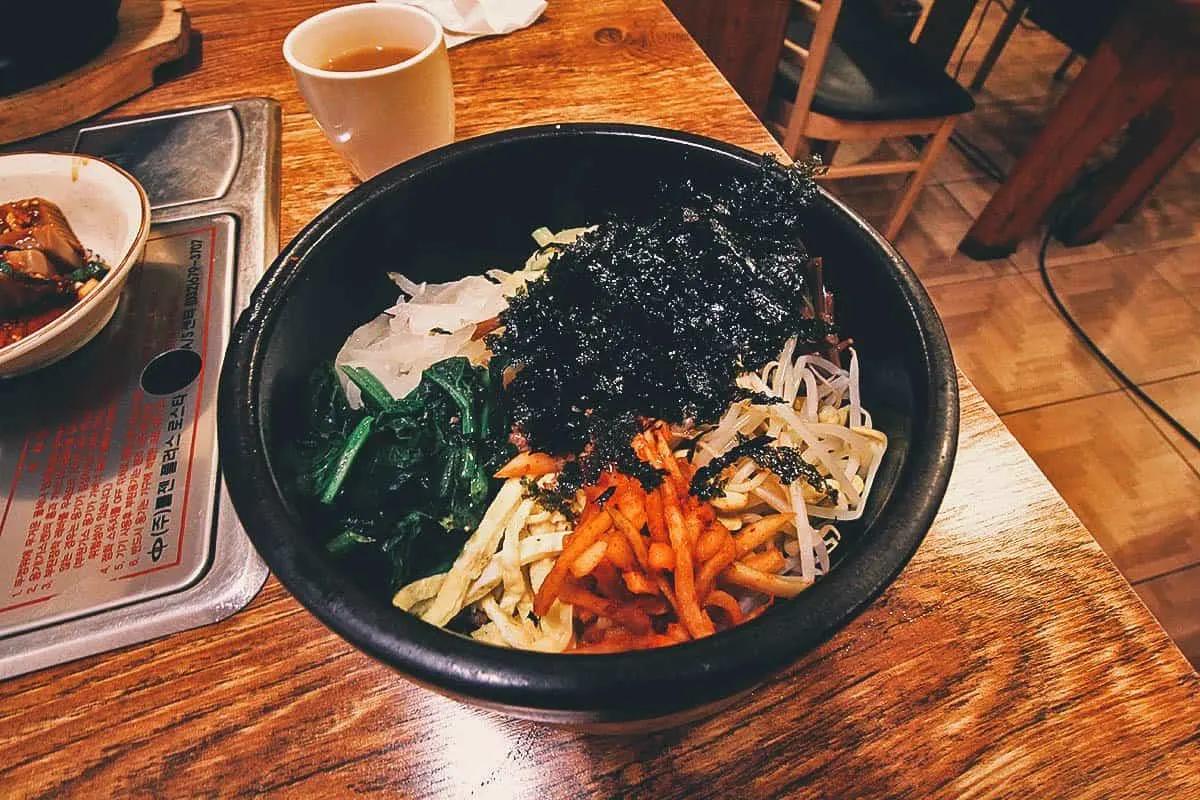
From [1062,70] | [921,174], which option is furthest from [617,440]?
[1062,70]

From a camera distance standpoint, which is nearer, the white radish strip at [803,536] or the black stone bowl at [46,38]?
the white radish strip at [803,536]

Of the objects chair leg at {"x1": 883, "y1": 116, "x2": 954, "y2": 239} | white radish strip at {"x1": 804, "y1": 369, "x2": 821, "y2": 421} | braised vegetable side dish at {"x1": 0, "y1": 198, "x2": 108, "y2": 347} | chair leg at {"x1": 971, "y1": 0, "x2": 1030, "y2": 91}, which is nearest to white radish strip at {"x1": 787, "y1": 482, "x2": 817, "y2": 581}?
white radish strip at {"x1": 804, "y1": 369, "x2": 821, "y2": 421}

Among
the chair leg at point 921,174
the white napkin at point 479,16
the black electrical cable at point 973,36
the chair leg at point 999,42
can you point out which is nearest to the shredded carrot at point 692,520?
the white napkin at point 479,16

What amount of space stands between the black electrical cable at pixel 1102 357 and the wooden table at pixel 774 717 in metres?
2.03

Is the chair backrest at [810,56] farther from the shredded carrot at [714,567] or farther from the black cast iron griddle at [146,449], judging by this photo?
the shredded carrot at [714,567]

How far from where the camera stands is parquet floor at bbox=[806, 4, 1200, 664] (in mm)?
2072

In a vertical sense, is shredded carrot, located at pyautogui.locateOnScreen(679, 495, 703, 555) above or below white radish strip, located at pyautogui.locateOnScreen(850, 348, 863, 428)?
below

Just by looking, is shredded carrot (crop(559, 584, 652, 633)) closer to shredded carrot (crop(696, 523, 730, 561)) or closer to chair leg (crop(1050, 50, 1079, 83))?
shredded carrot (crop(696, 523, 730, 561))

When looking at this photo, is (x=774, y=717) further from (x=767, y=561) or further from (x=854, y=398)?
(x=854, y=398)

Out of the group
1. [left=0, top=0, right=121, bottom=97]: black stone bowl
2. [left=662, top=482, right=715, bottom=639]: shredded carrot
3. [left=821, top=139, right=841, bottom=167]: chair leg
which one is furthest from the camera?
[left=821, top=139, right=841, bottom=167]: chair leg

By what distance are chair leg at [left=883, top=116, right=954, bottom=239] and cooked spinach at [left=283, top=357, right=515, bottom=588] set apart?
7.29 ft

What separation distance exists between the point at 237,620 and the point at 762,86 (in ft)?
7.58

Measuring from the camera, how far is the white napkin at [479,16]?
1518mm

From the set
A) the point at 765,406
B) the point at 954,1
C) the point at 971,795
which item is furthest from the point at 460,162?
the point at 954,1
